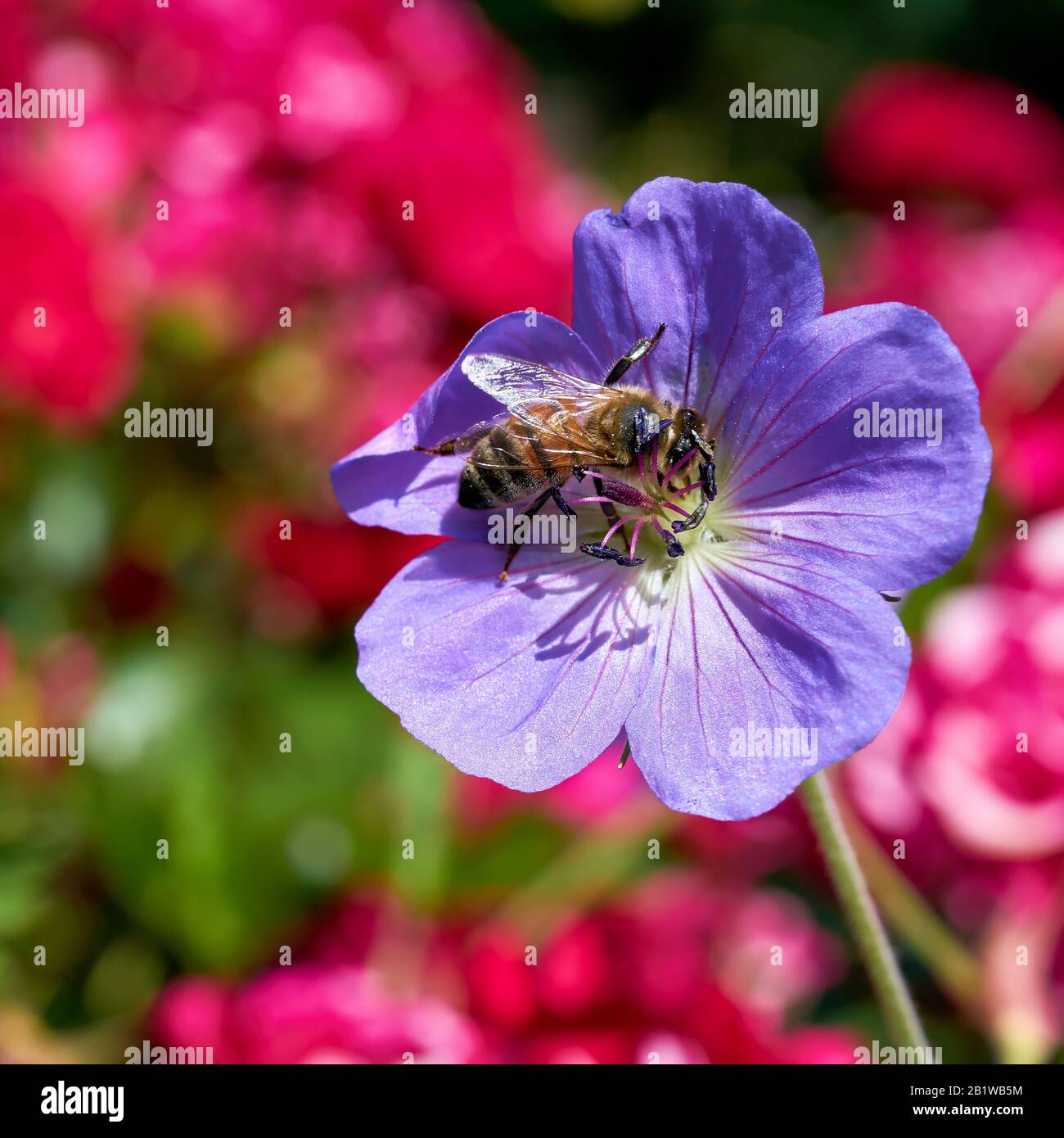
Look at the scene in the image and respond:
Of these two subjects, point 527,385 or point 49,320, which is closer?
point 527,385

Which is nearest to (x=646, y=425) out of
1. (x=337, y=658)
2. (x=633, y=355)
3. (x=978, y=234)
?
(x=633, y=355)

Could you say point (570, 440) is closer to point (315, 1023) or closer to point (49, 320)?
point (315, 1023)

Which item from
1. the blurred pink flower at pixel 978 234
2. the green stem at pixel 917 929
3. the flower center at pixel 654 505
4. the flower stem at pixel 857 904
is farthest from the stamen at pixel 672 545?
the blurred pink flower at pixel 978 234

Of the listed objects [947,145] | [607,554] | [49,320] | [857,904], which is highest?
[947,145]

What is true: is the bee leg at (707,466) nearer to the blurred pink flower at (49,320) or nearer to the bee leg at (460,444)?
the bee leg at (460,444)

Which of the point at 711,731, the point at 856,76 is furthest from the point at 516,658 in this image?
the point at 856,76

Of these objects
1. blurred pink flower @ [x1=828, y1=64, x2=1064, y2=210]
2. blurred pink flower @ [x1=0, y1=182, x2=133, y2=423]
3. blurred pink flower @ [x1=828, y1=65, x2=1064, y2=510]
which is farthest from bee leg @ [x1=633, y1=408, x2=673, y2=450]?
blurred pink flower @ [x1=828, y1=64, x2=1064, y2=210]
